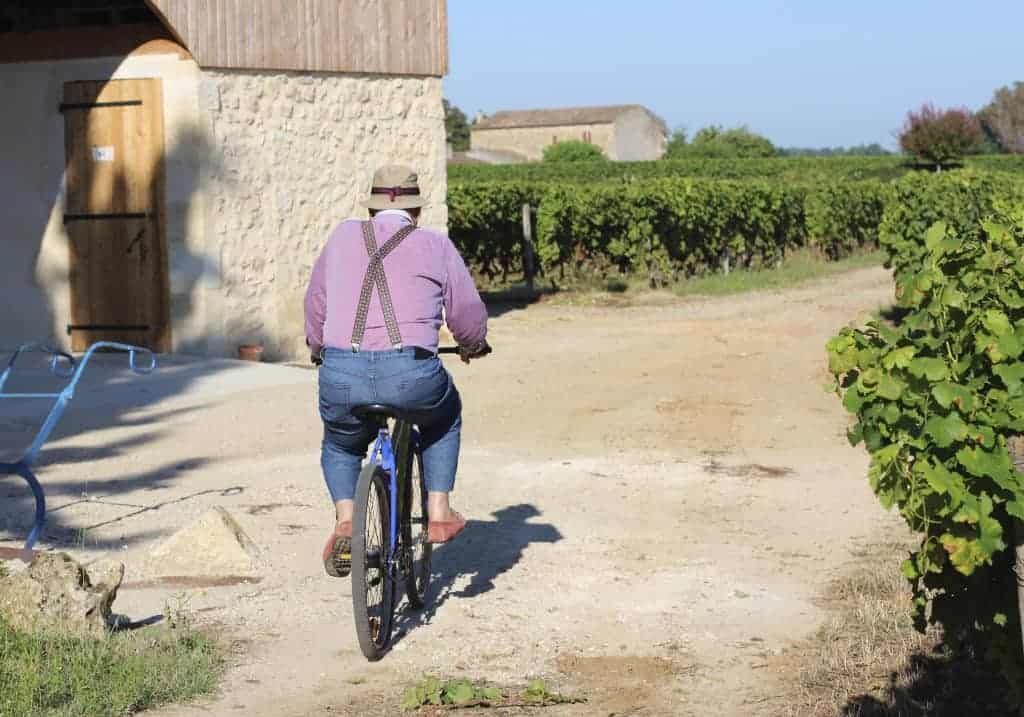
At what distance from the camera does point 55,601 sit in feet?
18.3

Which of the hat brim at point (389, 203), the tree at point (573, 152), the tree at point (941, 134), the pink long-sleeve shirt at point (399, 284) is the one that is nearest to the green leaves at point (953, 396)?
the pink long-sleeve shirt at point (399, 284)

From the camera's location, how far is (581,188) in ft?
74.3

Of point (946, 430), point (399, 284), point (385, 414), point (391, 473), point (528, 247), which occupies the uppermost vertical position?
point (399, 284)

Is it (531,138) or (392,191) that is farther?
(531,138)

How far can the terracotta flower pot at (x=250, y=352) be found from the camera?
46.8 ft

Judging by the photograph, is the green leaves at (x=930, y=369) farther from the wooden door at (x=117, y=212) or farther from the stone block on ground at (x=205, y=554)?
the wooden door at (x=117, y=212)

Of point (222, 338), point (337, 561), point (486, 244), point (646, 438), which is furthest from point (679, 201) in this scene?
point (337, 561)

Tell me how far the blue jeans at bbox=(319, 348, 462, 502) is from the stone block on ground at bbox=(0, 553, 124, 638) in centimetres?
97

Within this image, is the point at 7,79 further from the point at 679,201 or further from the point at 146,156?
the point at 679,201

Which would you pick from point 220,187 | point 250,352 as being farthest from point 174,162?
point 250,352

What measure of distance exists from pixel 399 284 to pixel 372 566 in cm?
104

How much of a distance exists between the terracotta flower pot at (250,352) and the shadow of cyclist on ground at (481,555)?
20.5 feet

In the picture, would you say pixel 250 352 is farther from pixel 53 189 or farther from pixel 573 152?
pixel 573 152

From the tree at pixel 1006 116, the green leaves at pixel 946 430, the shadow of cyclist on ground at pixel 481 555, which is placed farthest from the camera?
the tree at pixel 1006 116
